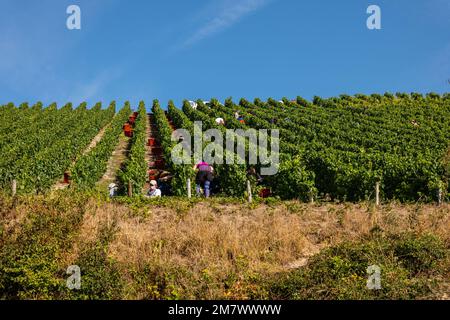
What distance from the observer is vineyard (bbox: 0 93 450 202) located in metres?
20.0

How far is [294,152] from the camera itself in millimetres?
27984

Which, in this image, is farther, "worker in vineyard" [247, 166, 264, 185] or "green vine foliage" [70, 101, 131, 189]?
"green vine foliage" [70, 101, 131, 189]

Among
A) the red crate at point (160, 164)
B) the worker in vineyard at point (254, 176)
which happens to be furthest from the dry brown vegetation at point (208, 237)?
the red crate at point (160, 164)

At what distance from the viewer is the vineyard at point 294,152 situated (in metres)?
20.0

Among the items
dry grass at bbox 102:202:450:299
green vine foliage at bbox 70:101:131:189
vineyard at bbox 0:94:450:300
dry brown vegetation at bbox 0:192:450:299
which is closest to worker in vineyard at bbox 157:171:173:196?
vineyard at bbox 0:94:450:300

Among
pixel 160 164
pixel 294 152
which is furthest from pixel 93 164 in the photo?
pixel 294 152

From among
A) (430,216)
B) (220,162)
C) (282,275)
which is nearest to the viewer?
(282,275)

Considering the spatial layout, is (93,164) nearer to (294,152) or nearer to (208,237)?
(294,152)

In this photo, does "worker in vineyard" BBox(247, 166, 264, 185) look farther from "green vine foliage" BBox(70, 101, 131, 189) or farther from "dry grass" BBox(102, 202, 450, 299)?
"dry grass" BBox(102, 202, 450, 299)

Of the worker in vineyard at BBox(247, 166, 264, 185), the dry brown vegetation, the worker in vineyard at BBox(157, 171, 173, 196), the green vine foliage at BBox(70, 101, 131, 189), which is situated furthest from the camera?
the green vine foliage at BBox(70, 101, 131, 189)

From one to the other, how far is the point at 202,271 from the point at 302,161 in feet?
49.3

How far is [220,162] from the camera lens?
907 inches

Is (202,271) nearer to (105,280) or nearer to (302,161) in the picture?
(105,280)
